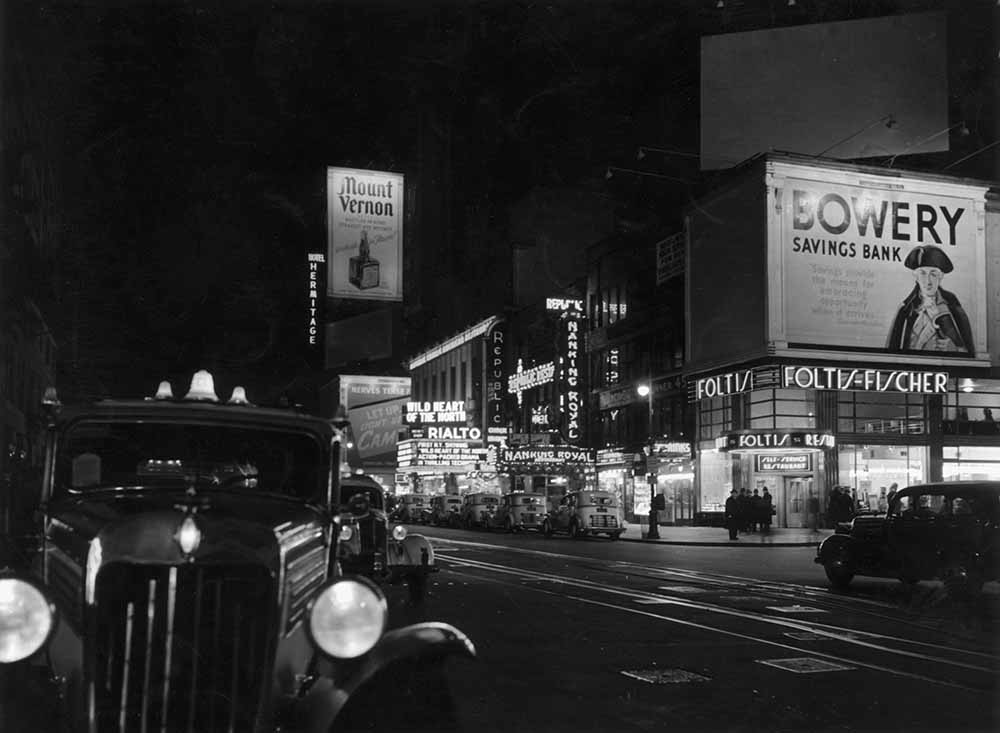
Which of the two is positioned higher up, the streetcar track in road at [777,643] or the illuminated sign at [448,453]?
the illuminated sign at [448,453]

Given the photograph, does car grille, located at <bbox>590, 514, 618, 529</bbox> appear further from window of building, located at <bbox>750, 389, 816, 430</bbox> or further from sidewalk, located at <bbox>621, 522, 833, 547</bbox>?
window of building, located at <bbox>750, 389, 816, 430</bbox>

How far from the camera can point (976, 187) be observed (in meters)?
37.4

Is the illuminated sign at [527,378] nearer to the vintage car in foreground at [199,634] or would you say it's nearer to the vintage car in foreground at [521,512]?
the vintage car in foreground at [521,512]

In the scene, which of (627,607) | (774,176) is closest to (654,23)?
(774,176)

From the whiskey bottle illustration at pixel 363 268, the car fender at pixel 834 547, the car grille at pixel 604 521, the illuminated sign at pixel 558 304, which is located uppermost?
the illuminated sign at pixel 558 304

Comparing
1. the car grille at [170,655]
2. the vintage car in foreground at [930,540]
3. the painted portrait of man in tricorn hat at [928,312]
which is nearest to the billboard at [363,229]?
the painted portrait of man in tricorn hat at [928,312]

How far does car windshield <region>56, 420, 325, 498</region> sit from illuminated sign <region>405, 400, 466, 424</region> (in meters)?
68.4

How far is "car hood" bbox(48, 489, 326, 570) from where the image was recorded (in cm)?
401

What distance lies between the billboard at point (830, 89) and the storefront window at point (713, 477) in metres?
12.5

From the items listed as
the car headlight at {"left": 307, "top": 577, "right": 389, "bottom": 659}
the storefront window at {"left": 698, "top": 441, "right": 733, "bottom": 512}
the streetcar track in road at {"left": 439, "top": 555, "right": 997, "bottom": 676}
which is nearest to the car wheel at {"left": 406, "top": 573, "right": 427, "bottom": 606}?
the streetcar track in road at {"left": 439, "top": 555, "right": 997, "bottom": 676}

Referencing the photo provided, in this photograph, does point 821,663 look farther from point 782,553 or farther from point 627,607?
point 782,553

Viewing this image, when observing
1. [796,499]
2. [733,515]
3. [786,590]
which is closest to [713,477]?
[796,499]

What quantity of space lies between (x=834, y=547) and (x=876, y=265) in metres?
21.5

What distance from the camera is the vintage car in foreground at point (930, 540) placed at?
15.1 m
